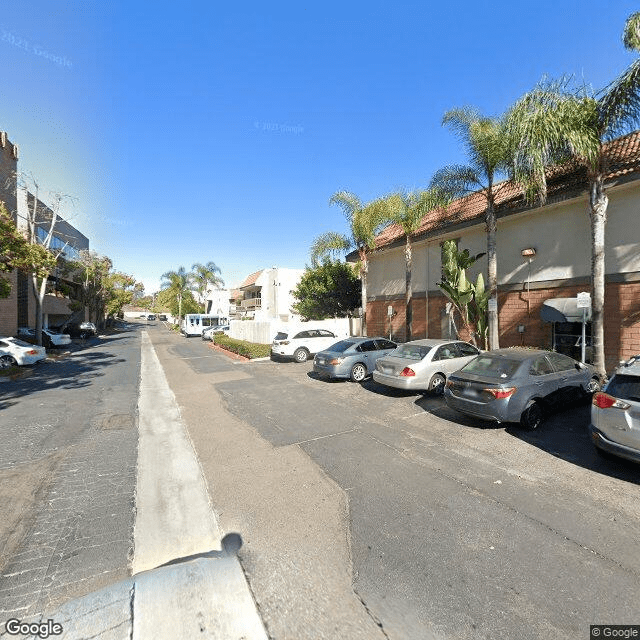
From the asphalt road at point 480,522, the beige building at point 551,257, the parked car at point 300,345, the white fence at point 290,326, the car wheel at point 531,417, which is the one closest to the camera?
the asphalt road at point 480,522

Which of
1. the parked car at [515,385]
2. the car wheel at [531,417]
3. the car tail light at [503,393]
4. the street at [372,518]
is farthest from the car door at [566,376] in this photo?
the car tail light at [503,393]

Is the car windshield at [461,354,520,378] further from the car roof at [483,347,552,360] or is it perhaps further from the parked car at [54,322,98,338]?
the parked car at [54,322,98,338]

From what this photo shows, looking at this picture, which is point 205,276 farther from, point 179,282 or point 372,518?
point 372,518

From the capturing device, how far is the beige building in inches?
409

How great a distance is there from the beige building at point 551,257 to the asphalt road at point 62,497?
12.7 metres

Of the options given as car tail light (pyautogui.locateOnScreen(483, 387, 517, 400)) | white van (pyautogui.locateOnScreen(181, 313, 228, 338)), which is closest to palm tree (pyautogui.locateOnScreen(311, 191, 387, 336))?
car tail light (pyautogui.locateOnScreen(483, 387, 517, 400))

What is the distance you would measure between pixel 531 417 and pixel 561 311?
663cm

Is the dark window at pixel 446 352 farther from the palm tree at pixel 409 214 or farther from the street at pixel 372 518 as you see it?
the palm tree at pixel 409 214

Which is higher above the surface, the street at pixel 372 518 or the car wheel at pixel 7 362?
the car wheel at pixel 7 362

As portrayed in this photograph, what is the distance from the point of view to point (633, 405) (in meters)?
4.32

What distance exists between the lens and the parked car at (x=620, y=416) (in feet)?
14.1

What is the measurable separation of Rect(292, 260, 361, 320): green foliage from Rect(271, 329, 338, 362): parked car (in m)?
8.02

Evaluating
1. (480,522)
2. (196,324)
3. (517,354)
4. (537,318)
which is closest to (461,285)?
(537,318)

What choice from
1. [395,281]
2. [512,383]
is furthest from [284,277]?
[512,383]
